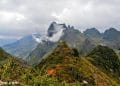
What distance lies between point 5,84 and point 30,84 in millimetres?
13783

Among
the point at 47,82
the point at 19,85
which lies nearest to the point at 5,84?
the point at 19,85

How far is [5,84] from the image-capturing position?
19288cm

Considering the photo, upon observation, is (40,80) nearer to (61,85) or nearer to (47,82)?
(47,82)

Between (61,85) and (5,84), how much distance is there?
27891mm

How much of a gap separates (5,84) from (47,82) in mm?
23678

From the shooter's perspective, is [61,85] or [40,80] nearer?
[40,80]

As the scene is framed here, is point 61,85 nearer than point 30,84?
No

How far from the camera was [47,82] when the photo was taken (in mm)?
181500

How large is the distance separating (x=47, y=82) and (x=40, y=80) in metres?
3.33

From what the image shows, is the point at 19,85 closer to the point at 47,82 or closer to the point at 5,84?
the point at 5,84

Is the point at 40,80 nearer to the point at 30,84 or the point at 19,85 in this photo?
the point at 30,84

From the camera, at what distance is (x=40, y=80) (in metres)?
182

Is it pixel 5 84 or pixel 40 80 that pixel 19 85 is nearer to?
pixel 5 84

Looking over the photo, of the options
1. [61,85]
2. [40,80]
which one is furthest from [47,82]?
[61,85]
